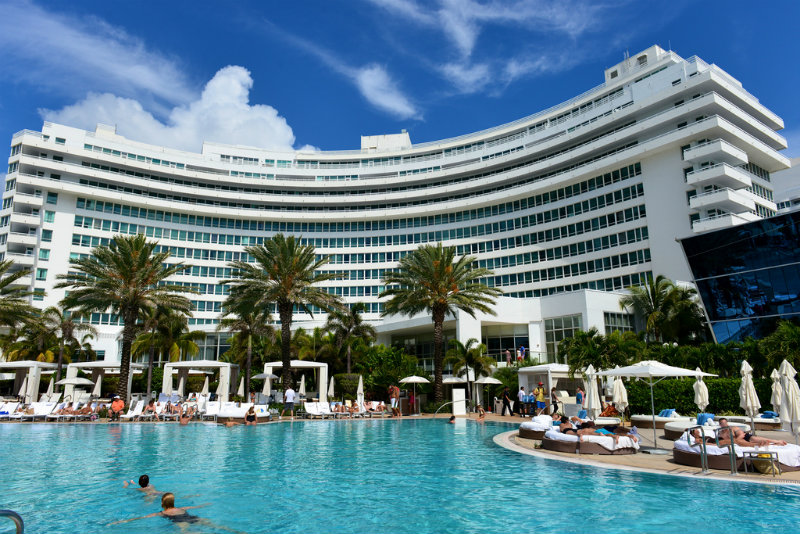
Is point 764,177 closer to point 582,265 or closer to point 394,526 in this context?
point 582,265

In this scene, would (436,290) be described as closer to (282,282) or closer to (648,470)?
(282,282)

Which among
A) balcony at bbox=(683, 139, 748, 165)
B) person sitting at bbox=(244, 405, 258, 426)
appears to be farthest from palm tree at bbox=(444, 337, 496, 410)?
balcony at bbox=(683, 139, 748, 165)

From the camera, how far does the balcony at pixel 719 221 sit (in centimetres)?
4559

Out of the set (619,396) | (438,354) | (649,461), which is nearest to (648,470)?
(649,461)

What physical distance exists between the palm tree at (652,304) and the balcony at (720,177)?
11.1m

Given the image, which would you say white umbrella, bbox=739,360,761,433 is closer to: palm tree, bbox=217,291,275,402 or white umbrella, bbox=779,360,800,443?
white umbrella, bbox=779,360,800,443

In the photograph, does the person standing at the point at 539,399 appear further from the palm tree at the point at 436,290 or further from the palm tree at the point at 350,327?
the palm tree at the point at 350,327

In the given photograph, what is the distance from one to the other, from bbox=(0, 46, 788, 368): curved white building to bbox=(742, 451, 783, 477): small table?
30099mm

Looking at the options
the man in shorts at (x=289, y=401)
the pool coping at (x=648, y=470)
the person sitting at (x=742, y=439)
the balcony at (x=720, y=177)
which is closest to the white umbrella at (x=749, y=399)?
the person sitting at (x=742, y=439)

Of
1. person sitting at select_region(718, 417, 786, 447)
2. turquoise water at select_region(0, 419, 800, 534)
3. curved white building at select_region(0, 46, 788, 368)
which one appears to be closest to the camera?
turquoise water at select_region(0, 419, 800, 534)

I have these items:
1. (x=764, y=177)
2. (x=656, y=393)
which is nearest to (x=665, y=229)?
(x=764, y=177)

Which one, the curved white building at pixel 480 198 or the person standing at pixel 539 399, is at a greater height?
the curved white building at pixel 480 198

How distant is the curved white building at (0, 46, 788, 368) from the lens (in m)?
48.7

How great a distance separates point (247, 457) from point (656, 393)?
18377mm
